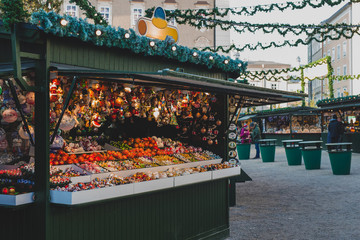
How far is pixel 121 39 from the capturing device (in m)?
5.39

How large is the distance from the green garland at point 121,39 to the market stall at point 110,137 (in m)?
0.02

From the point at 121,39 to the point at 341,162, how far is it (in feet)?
34.7

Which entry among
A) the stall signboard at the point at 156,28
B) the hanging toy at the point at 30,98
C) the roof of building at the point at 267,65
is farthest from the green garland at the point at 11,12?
the roof of building at the point at 267,65

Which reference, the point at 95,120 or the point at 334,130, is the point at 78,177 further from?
the point at 334,130

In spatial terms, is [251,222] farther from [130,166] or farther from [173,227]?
[130,166]

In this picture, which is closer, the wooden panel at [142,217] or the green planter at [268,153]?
the wooden panel at [142,217]

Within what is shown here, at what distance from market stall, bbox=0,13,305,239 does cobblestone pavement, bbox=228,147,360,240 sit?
931mm

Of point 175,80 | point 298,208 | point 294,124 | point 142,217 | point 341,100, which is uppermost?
point 341,100

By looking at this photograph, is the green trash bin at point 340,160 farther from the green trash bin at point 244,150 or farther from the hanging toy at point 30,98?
the hanging toy at point 30,98

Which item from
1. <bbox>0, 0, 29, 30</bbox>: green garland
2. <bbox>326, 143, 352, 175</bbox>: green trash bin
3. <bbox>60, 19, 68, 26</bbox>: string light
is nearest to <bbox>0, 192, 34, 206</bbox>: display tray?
<bbox>0, 0, 29, 30</bbox>: green garland

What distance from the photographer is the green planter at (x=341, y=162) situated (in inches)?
535

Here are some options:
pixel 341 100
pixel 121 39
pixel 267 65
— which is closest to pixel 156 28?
pixel 121 39

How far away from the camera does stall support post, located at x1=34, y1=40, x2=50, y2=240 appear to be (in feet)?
14.9

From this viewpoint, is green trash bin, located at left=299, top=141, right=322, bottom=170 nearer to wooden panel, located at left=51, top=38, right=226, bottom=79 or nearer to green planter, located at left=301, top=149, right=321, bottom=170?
green planter, located at left=301, top=149, right=321, bottom=170
